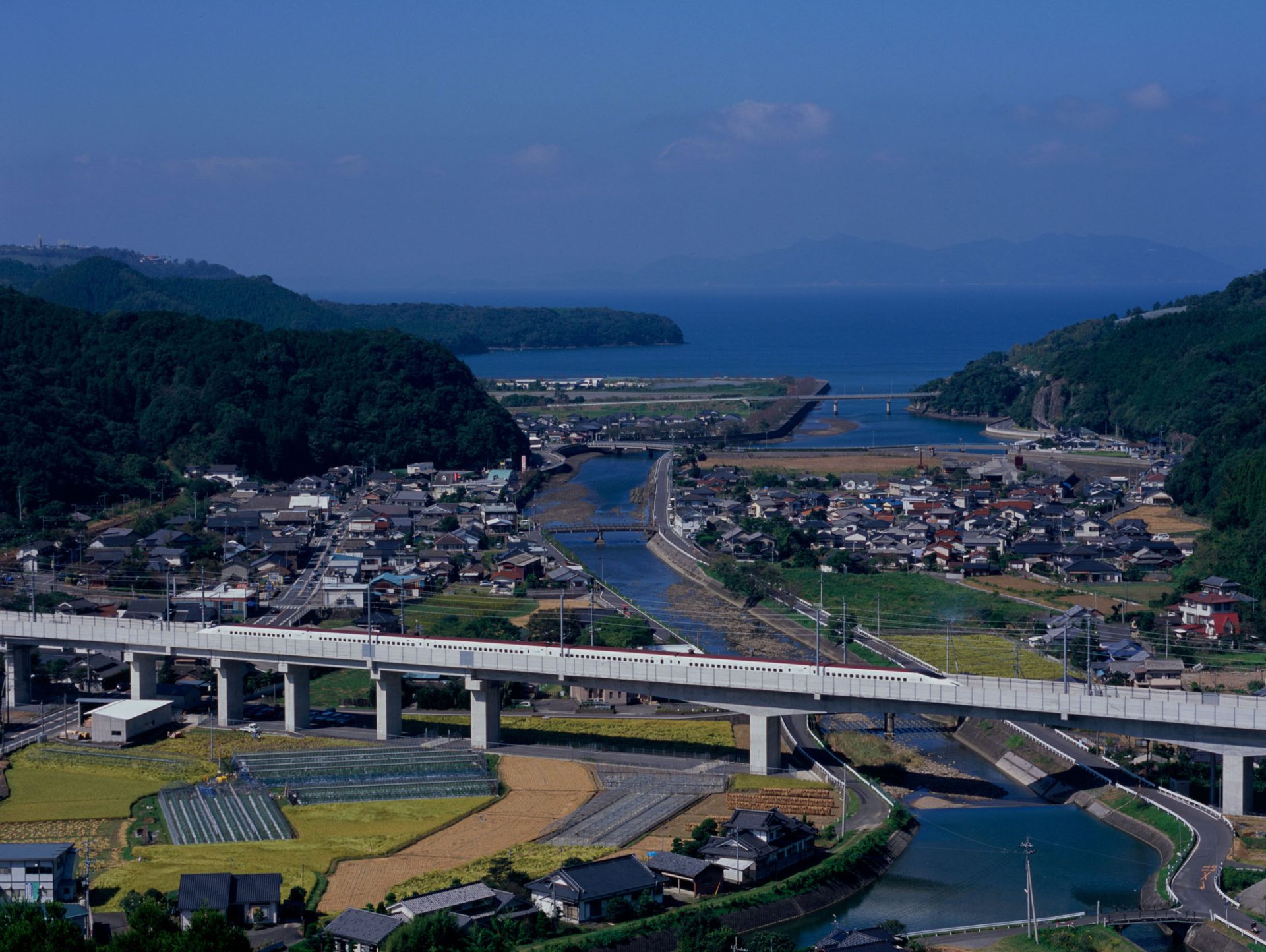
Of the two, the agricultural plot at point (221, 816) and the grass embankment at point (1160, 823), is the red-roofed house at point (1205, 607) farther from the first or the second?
the agricultural plot at point (221, 816)

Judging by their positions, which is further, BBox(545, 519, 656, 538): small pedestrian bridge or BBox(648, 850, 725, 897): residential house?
BBox(545, 519, 656, 538): small pedestrian bridge

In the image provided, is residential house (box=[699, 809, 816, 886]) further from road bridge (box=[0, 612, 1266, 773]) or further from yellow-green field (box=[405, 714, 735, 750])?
yellow-green field (box=[405, 714, 735, 750])

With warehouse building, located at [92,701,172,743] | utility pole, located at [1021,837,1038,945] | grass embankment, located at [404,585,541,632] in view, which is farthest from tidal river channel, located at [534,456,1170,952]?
warehouse building, located at [92,701,172,743]

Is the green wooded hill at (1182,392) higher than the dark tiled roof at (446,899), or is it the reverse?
the green wooded hill at (1182,392)

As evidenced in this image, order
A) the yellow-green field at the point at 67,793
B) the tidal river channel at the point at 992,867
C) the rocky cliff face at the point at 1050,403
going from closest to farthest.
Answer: the tidal river channel at the point at 992,867 → the yellow-green field at the point at 67,793 → the rocky cliff face at the point at 1050,403

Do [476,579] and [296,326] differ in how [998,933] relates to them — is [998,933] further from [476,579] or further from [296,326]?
[296,326]

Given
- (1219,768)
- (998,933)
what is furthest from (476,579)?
(998,933)

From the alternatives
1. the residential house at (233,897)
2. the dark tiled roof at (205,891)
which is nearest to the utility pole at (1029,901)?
the residential house at (233,897)
